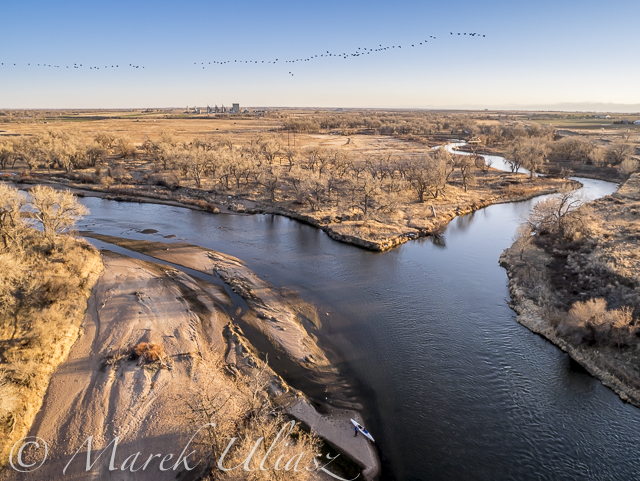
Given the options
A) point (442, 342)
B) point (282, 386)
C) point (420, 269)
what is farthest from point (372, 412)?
point (420, 269)

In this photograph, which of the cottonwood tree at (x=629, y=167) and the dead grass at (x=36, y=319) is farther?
→ the cottonwood tree at (x=629, y=167)

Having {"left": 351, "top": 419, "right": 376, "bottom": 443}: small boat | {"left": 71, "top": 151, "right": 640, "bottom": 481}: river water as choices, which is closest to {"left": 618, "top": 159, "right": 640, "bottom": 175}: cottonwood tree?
{"left": 71, "top": 151, "right": 640, "bottom": 481}: river water

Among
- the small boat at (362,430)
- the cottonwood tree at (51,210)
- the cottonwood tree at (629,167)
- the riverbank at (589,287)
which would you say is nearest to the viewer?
the small boat at (362,430)

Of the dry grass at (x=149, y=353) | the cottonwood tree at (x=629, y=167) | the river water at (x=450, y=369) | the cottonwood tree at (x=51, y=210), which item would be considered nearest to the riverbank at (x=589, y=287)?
the river water at (x=450, y=369)

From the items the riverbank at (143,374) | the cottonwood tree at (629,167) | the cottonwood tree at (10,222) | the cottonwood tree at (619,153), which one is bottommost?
the riverbank at (143,374)

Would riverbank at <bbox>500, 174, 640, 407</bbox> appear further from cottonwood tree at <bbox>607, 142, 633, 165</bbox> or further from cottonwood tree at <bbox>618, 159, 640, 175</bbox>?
cottonwood tree at <bbox>607, 142, 633, 165</bbox>

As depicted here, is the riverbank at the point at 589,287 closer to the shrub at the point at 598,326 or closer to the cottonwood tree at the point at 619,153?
the shrub at the point at 598,326
